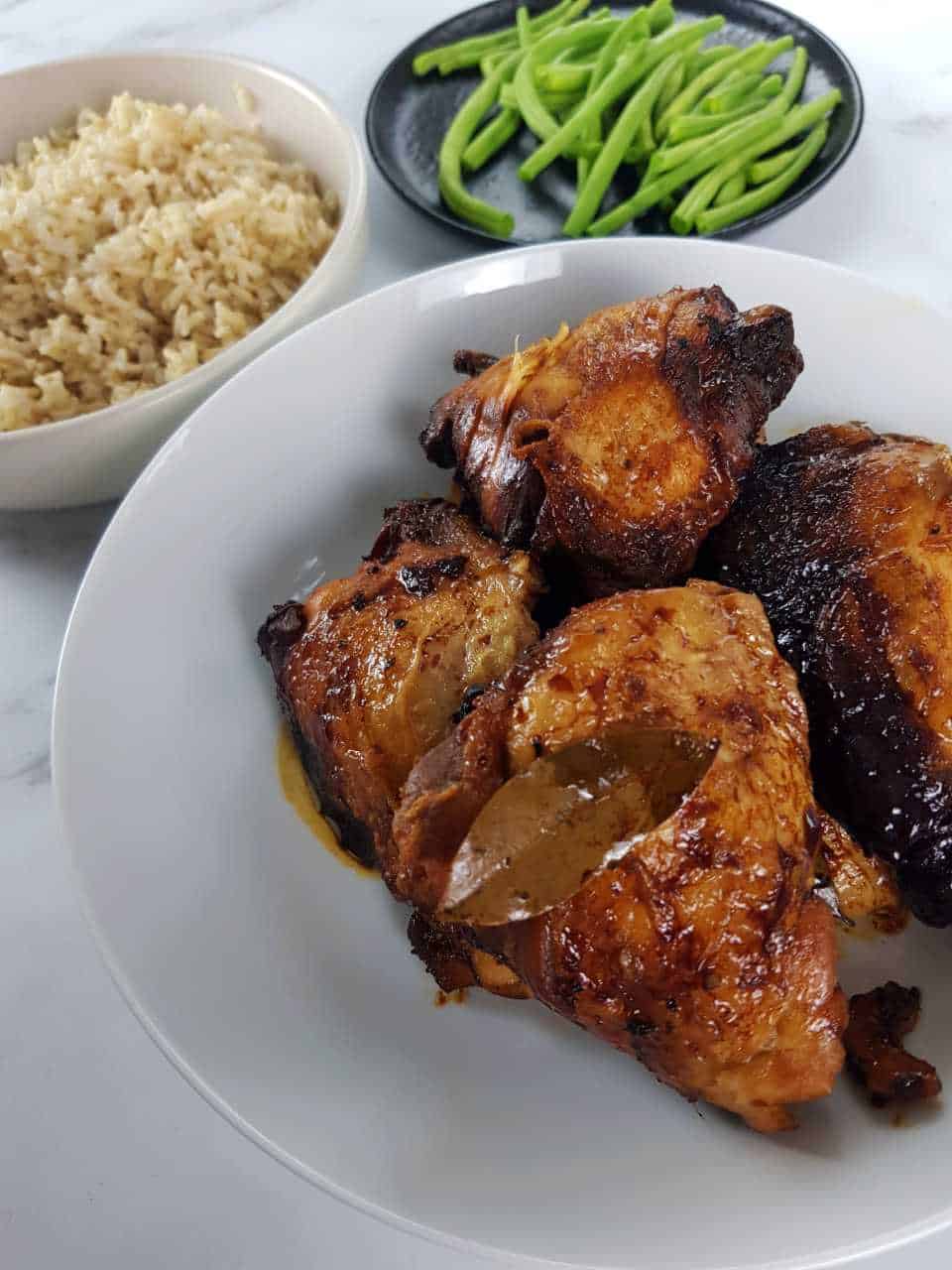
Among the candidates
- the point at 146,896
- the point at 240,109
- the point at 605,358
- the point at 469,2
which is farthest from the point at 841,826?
the point at 469,2

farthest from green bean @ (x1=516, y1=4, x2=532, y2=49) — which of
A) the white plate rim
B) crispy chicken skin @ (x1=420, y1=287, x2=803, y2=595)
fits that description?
crispy chicken skin @ (x1=420, y1=287, x2=803, y2=595)

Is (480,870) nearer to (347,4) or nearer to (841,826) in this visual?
(841,826)

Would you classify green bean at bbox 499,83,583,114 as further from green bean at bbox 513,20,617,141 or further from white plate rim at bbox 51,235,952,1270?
white plate rim at bbox 51,235,952,1270

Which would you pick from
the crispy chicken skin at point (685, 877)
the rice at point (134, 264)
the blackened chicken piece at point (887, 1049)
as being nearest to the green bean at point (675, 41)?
the rice at point (134, 264)

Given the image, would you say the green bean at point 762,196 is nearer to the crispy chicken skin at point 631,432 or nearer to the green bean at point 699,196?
the green bean at point 699,196

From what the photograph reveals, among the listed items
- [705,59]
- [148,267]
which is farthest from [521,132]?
[148,267]

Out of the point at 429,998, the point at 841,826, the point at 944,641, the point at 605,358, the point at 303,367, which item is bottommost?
the point at 429,998

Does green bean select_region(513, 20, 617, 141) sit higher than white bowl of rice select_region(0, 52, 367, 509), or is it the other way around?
green bean select_region(513, 20, 617, 141)
